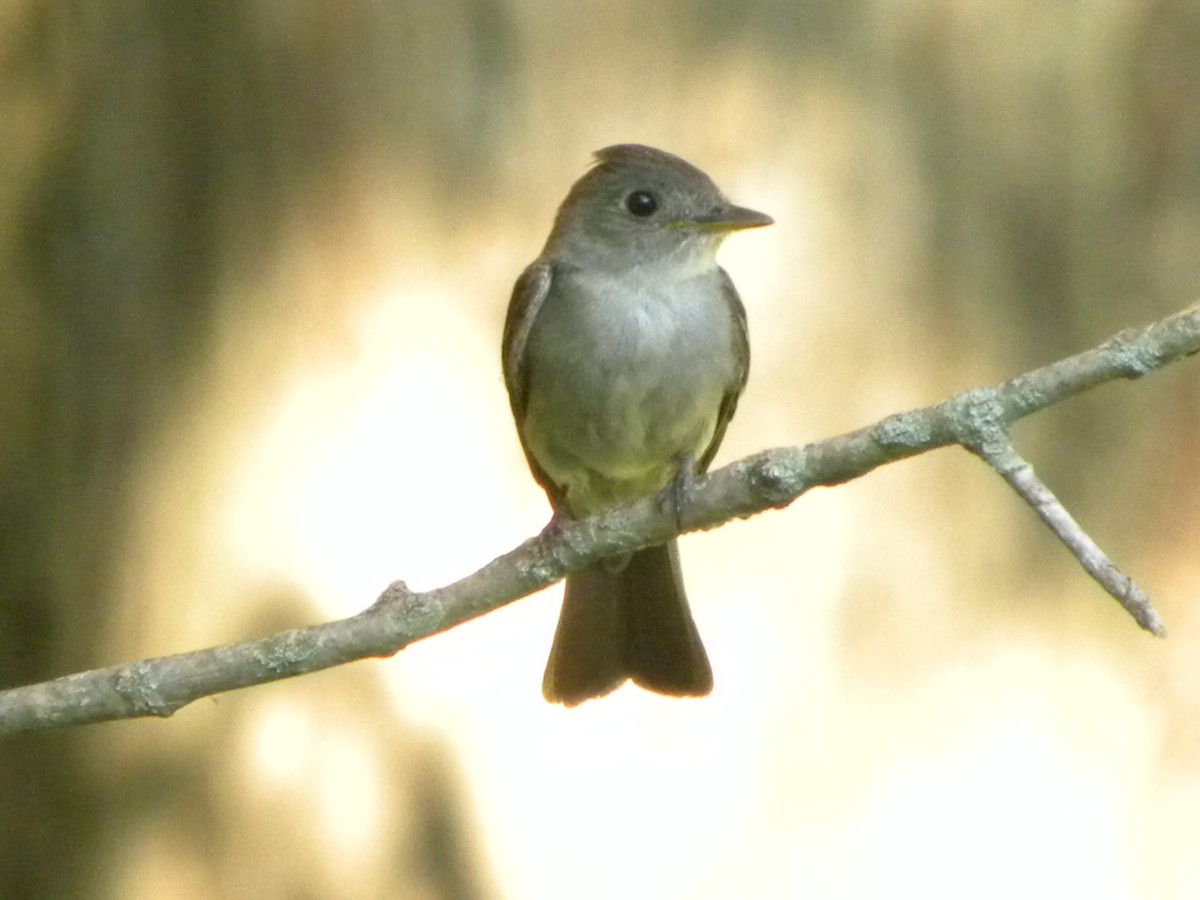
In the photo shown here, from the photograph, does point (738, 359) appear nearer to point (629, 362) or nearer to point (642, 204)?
point (629, 362)

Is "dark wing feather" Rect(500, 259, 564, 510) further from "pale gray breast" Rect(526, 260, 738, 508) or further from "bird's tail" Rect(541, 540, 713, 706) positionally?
"bird's tail" Rect(541, 540, 713, 706)

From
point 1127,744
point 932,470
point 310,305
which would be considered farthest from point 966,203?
point 310,305

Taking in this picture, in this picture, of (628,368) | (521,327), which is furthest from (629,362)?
(521,327)

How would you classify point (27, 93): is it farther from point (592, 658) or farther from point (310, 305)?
point (592, 658)

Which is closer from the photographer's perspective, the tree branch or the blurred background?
the tree branch

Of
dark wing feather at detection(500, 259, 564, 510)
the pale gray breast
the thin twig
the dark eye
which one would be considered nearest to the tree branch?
the thin twig

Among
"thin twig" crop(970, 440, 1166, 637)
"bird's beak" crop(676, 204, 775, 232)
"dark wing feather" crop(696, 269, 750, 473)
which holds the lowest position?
"thin twig" crop(970, 440, 1166, 637)
